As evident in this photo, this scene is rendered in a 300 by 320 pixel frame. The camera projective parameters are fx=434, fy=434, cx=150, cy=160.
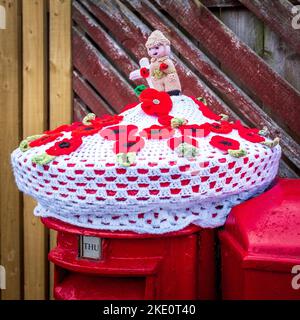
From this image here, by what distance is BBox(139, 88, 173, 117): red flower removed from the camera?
1.47 metres

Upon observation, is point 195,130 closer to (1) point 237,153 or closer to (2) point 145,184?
(1) point 237,153

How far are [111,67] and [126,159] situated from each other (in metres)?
1.24

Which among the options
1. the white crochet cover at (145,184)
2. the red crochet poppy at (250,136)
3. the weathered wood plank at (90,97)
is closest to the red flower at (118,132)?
Result: the white crochet cover at (145,184)

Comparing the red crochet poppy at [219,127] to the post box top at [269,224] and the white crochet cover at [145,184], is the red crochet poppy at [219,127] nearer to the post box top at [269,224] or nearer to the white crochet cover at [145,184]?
the white crochet cover at [145,184]

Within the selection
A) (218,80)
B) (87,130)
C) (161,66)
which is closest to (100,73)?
(218,80)

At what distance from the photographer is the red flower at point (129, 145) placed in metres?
1.25

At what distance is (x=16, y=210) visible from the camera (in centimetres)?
257

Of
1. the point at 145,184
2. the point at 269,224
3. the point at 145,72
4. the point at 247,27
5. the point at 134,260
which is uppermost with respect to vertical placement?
the point at 247,27

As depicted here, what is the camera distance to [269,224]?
4.00ft

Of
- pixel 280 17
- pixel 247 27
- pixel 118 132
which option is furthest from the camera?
pixel 247 27

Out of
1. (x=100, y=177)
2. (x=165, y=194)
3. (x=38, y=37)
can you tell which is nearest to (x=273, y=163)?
(x=165, y=194)

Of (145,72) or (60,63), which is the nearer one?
(145,72)

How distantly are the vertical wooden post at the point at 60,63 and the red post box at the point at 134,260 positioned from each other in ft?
3.73
